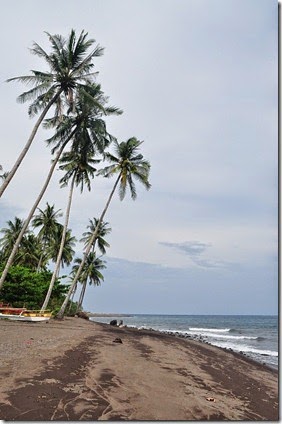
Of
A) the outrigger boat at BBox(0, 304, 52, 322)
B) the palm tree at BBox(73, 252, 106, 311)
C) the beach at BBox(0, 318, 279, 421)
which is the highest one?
the palm tree at BBox(73, 252, 106, 311)

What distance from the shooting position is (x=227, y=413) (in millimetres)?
6766

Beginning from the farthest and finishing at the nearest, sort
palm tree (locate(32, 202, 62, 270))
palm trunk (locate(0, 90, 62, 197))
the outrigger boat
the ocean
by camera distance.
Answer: palm tree (locate(32, 202, 62, 270)) < the ocean < the outrigger boat < palm trunk (locate(0, 90, 62, 197))

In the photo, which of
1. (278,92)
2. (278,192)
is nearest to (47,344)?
(278,192)

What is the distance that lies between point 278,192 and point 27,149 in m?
12.2

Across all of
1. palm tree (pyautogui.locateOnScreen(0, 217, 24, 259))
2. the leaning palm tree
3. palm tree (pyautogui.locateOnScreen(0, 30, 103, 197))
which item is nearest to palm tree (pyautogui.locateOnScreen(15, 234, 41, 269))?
palm tree (pyautogui.locateOnScreen(0, 217, 24, 259))

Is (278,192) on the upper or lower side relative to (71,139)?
lower

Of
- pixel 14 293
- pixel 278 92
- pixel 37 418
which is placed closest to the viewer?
pixel 37 418

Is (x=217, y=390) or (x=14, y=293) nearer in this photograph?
(x=217, y=390)

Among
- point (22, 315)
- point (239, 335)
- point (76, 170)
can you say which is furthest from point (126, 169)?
point (239, 335)

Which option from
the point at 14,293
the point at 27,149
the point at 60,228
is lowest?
the point at 14,293

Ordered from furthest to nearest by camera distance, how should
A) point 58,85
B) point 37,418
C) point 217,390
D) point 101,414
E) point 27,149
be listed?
1. point 58,85
2. point 27,149
3. point 217,390
4. point 101,414
5. point 37,418

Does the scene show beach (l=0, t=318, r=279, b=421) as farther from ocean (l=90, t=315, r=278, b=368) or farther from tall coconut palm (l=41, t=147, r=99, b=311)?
tall coconut palm (l=41, t=147, r=99, b=311)

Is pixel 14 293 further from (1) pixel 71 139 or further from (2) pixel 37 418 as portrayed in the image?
(2) pixel 37 418

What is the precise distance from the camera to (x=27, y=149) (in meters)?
15.4
